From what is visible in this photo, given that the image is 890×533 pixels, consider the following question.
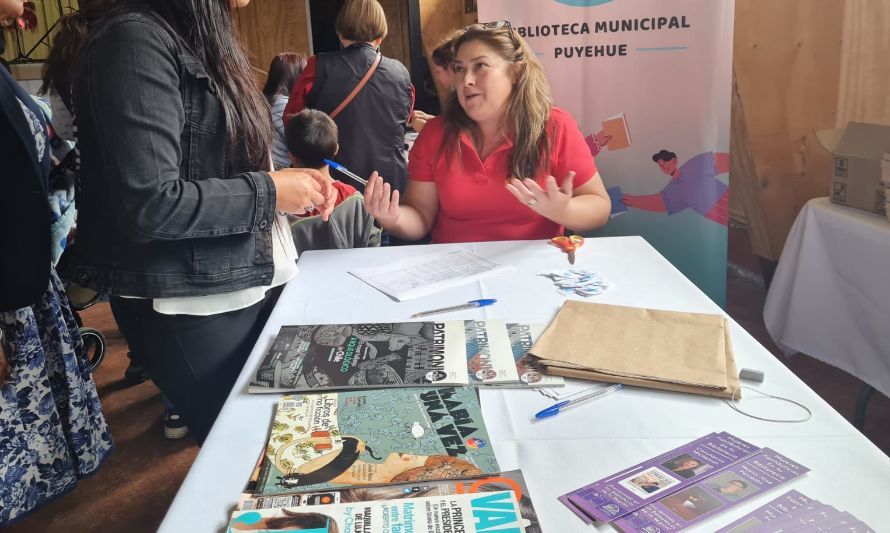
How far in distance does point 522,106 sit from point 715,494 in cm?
136

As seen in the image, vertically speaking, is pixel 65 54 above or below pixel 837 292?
above

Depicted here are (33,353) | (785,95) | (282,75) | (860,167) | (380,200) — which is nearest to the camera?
(33,353)

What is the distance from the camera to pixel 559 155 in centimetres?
195

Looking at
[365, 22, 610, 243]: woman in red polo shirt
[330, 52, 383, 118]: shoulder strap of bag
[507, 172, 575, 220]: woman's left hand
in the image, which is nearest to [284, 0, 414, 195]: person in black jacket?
[330, 52, 383, 118]: shoulder strap of bag

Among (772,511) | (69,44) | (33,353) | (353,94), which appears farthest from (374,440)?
(353,94)

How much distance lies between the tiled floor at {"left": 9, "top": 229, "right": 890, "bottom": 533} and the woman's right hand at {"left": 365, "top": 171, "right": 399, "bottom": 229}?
3.55 feet

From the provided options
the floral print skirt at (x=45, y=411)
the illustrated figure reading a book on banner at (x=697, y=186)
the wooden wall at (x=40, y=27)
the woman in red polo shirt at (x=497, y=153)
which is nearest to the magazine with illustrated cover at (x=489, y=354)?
the woman in red polo shirt at (x=497, y=153)

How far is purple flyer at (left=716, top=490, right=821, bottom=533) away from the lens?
693mm

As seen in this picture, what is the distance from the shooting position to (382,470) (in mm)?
792

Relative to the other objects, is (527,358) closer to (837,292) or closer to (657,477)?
(657,477)

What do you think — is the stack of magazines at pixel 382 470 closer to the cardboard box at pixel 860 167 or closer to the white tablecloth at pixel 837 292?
the white tablecloth at pixel 837 292

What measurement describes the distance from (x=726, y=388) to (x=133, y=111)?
933 mm

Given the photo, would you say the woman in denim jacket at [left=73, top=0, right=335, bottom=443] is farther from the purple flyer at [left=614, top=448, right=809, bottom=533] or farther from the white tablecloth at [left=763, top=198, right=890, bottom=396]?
the white tablecloth at [left=763, top=198, right=890, bottom=396]

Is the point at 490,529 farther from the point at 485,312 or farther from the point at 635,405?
the point at 485,312
